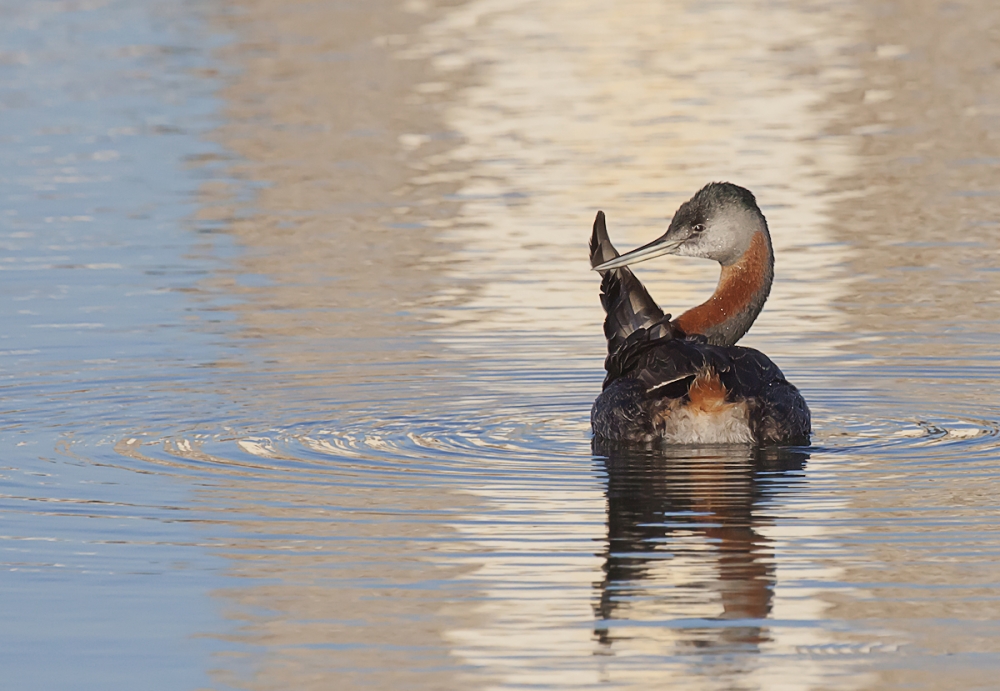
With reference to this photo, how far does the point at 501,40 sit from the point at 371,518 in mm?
25653

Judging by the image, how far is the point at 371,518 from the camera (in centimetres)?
888

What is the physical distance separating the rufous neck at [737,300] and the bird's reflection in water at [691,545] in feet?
3.35

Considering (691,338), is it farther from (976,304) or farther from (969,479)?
(976,304)

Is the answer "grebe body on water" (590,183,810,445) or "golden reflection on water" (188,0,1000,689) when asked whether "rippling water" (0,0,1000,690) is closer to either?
"golden reflection on water" (188,0,1000,689)

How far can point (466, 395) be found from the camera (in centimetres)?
1164

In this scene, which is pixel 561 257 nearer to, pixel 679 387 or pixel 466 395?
pixel 466 395

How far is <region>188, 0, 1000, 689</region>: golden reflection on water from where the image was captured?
7344mm

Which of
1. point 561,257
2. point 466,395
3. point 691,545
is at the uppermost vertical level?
point 691,545

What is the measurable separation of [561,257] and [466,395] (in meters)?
4.87

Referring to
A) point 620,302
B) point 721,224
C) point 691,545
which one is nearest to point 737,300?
point 721,224

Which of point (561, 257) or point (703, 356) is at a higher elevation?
point (703, 356)

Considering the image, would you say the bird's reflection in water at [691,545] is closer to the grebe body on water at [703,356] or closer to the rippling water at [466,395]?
the rippling water at [466,395]

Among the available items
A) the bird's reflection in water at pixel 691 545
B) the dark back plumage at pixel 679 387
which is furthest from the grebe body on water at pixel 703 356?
the bird's reflection in water at pixel 691 545

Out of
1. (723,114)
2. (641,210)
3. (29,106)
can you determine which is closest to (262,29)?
(29,106)
